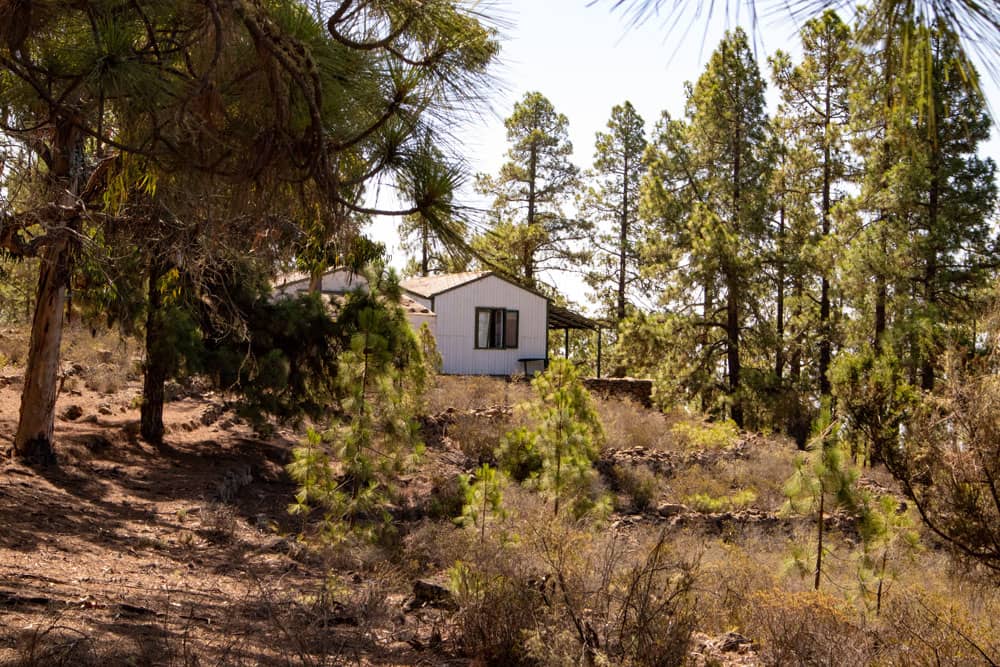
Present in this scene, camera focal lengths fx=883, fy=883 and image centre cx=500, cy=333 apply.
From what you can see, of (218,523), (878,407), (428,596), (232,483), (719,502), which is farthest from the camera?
(719,502)

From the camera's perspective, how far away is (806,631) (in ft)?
18.0

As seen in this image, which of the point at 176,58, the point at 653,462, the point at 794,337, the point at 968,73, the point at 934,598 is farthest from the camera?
the point at 794,337

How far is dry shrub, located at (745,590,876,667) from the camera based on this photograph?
206 inches

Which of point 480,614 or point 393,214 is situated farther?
point 480,614

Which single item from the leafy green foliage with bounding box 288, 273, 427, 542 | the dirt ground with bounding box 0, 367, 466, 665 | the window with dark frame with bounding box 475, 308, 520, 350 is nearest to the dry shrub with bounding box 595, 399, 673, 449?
the window with dark frame with bounding box 475, 308, 520, 350

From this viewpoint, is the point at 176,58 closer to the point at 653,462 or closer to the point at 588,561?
the point at 588,561

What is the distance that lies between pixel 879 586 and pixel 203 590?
5721 mm

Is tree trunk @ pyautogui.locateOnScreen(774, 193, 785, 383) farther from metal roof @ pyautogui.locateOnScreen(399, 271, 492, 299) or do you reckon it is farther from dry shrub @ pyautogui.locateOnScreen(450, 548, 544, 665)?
dry shrub @ pyautogui.locateOnScreen(450, 548, 544, 665)

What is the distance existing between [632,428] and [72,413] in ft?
36.8

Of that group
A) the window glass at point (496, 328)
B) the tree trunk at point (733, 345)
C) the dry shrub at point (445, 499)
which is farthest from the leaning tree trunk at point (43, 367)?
the window glass at point (496, 328)

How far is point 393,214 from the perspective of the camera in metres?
4.73

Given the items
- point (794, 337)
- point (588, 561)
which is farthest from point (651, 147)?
point (588, 561)

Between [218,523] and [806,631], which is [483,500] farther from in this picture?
[806,631]

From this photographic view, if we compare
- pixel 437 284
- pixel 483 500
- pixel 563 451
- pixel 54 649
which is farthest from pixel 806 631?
pixel 437 284
